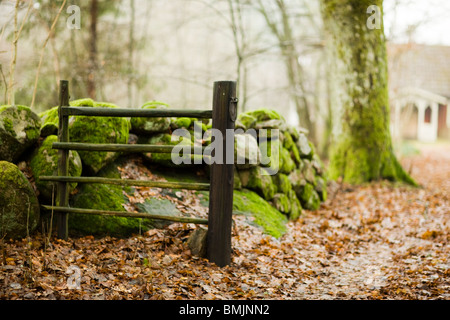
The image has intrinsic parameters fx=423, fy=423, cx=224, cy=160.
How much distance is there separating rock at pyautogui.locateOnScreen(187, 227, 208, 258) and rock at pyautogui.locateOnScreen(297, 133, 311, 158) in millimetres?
4019

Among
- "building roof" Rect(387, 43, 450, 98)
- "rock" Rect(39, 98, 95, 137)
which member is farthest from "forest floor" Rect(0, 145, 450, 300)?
"building roof" Rect(387, 43, 450, 98)

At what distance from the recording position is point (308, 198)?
7.80 metres

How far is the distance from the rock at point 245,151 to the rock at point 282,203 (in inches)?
28.6

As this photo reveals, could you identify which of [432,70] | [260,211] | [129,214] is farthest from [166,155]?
[432,70]

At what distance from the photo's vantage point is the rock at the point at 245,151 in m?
6.20

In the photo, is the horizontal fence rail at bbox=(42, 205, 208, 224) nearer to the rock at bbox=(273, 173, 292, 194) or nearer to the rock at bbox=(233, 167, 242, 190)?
the rock at bbox=(233, 167, 242, 190)

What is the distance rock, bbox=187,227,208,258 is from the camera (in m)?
4.66

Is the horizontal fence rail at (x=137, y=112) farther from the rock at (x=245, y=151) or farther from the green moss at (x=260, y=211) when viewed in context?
the green moss at (x=260, y=211)

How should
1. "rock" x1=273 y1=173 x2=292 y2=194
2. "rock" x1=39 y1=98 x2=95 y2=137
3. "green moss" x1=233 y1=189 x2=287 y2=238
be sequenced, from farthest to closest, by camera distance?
1. "rock" x1=273 y1=173 x2=292 y2=194
2. "green moss" x1=233 y1=189 x2=287 y2=238
3. "rock" x1=39 y1=98 x2=95 y2=137

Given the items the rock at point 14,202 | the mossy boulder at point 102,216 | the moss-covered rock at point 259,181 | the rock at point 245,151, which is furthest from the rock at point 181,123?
the rock at point 14,202

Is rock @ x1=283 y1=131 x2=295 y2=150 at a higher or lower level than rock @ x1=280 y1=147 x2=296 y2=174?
higher
